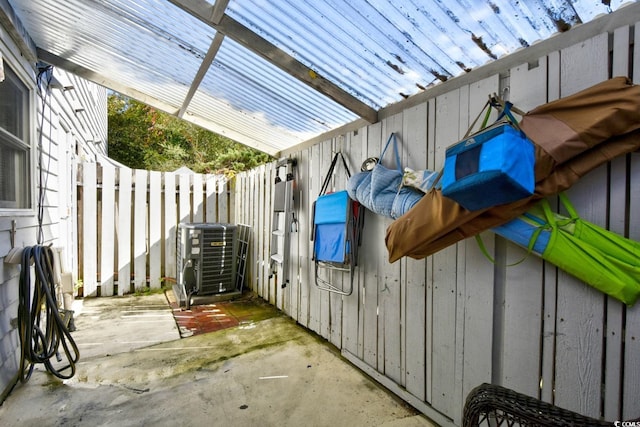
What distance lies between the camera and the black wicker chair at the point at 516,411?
0.86 meters

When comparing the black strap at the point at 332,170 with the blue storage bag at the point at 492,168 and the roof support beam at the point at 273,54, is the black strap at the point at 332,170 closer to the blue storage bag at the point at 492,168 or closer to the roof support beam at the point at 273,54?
the roof support beam at the point at 273,54

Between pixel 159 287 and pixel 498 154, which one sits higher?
pixel 498 154

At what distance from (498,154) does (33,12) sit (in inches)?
144

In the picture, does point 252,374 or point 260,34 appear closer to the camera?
point 260,34

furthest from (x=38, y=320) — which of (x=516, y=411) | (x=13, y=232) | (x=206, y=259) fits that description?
(x=516, y=411)

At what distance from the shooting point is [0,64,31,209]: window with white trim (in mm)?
2283

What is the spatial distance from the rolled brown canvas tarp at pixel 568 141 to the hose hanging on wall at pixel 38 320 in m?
2.86

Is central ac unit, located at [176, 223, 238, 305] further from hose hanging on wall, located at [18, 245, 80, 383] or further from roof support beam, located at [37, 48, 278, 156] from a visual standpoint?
hose hanging on wall, located at [18, 245, 80, 383]

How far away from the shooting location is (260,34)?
6.79 feet

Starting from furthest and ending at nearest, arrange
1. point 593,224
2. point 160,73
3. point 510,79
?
point 160,73
point 510,79
point 593,224

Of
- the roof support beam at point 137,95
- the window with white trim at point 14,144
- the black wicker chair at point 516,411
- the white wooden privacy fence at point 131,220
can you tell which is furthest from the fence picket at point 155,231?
the black wicker chair at point 516,411

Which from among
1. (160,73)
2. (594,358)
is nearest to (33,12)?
(160,73)

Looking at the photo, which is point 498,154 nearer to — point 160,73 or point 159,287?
point 160,73

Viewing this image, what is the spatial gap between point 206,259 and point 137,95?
231 cm
